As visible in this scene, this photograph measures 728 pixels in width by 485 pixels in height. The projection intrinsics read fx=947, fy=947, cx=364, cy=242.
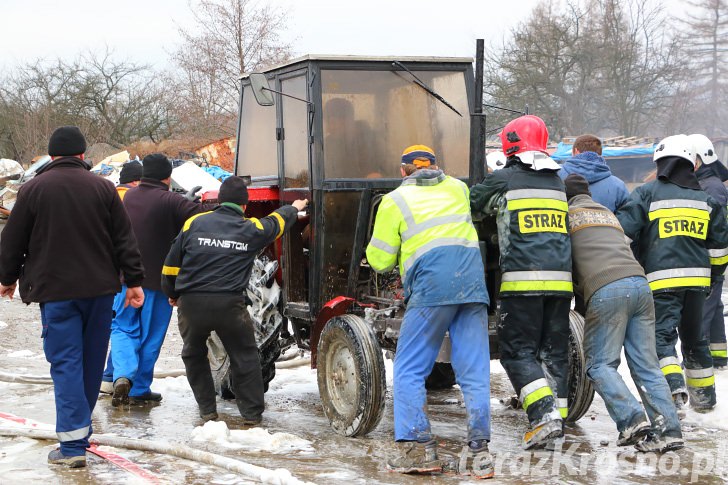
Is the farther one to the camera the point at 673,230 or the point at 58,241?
the point at 673,230

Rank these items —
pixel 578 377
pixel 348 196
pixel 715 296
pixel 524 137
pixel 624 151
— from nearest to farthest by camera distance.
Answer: pixel 524 137, pixel 578 377, pixel 348 196, pixel 715 296, pixel 624 151

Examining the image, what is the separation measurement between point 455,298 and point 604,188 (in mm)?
2269

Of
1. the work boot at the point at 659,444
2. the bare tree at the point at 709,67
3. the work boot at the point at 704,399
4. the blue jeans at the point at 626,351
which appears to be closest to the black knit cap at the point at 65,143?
the blue jeans at the point at 626,351

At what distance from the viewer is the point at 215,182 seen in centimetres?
987

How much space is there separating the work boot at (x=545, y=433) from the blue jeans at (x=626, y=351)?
329mm

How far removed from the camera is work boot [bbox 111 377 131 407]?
6820 millimetres

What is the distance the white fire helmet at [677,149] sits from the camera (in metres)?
6.27

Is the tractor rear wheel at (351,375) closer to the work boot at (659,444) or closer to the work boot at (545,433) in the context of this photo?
the work boot at (545,433)

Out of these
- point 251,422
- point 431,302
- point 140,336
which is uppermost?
point 431,302

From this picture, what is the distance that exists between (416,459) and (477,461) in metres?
0.32

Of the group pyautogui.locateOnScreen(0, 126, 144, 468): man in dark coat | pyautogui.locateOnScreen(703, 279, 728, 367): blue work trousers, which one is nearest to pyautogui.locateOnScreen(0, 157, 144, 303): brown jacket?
pyautogui.locateOnScreen(0, 126, 144, 468): man in dark coat

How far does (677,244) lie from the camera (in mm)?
6215

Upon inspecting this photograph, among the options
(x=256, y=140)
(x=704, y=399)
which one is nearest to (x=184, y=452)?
(x=256, y=140)

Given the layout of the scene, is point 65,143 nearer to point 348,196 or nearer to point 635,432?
point 348,196
